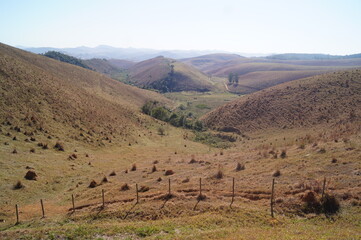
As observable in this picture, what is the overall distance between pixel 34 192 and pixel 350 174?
26.3 metres

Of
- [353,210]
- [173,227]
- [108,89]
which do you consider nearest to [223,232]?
[173,227]

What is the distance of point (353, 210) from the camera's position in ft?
43.5

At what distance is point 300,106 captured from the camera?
2554 inches

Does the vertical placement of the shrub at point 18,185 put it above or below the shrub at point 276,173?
below

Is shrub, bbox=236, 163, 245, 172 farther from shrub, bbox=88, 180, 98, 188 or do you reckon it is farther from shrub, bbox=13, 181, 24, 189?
shrub, bbox=13, 181, 24, 189

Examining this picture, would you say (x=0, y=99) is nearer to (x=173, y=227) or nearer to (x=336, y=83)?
(x=173, y=227)

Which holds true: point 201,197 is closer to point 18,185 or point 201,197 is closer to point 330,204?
point 330,204

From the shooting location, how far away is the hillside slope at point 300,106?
56300 mm

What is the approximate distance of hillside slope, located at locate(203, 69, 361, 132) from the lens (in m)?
56.3

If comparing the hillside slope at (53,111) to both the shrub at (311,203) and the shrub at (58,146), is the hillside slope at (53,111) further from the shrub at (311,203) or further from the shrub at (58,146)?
the shrub at (311,203)

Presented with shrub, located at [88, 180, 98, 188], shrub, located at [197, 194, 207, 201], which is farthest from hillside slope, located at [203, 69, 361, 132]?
shrub, located at [88, 180, 98, 188]

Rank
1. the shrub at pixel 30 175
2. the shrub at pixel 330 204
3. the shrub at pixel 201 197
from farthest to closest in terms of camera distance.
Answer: the shrub at pixel 30 175 → the shrub at pixel 201 197 → the shrub at pixel 330 204

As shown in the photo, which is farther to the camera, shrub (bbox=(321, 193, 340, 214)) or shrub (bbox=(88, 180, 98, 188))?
shrub (bbox=(88, 180, 98, 188))

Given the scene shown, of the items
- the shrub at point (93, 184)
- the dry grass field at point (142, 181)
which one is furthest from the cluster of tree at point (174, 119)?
the shrub at point (93, 184)
